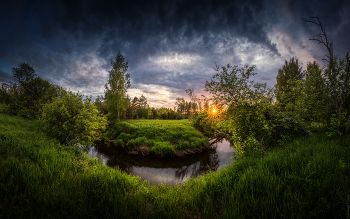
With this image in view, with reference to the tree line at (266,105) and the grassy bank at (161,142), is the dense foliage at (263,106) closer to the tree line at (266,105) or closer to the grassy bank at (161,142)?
the tree line at (266,105)

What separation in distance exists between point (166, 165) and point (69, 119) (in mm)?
10743

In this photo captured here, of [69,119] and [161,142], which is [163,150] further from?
[69,119]

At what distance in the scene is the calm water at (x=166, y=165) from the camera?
36.6 ft

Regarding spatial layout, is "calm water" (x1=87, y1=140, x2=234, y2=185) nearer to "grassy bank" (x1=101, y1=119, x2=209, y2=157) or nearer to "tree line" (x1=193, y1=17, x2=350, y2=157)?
"grassy bank" (x1=101, y1=119, x2=209, y2=157)

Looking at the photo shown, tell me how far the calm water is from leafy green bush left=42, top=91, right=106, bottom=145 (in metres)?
3.38

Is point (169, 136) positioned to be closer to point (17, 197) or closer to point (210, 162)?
point (210, 162)

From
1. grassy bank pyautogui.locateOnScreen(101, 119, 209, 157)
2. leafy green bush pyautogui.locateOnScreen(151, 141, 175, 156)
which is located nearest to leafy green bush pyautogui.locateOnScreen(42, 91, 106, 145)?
grassy bank pyautogui.locateOnScreen(101, 119, 209, 157)

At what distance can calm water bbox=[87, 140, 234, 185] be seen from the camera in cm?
1115

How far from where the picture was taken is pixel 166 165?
13.4 metres

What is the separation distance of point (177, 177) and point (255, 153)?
24.1ft

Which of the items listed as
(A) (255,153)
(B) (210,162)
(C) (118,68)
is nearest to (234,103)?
(A) (255,153)

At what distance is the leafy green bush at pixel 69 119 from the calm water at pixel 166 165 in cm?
338

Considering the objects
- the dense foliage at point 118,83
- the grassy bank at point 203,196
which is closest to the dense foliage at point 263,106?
the grassy bank at point 203,196

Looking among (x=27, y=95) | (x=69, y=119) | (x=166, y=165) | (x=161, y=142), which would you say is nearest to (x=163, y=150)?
(x=161, y=142)
